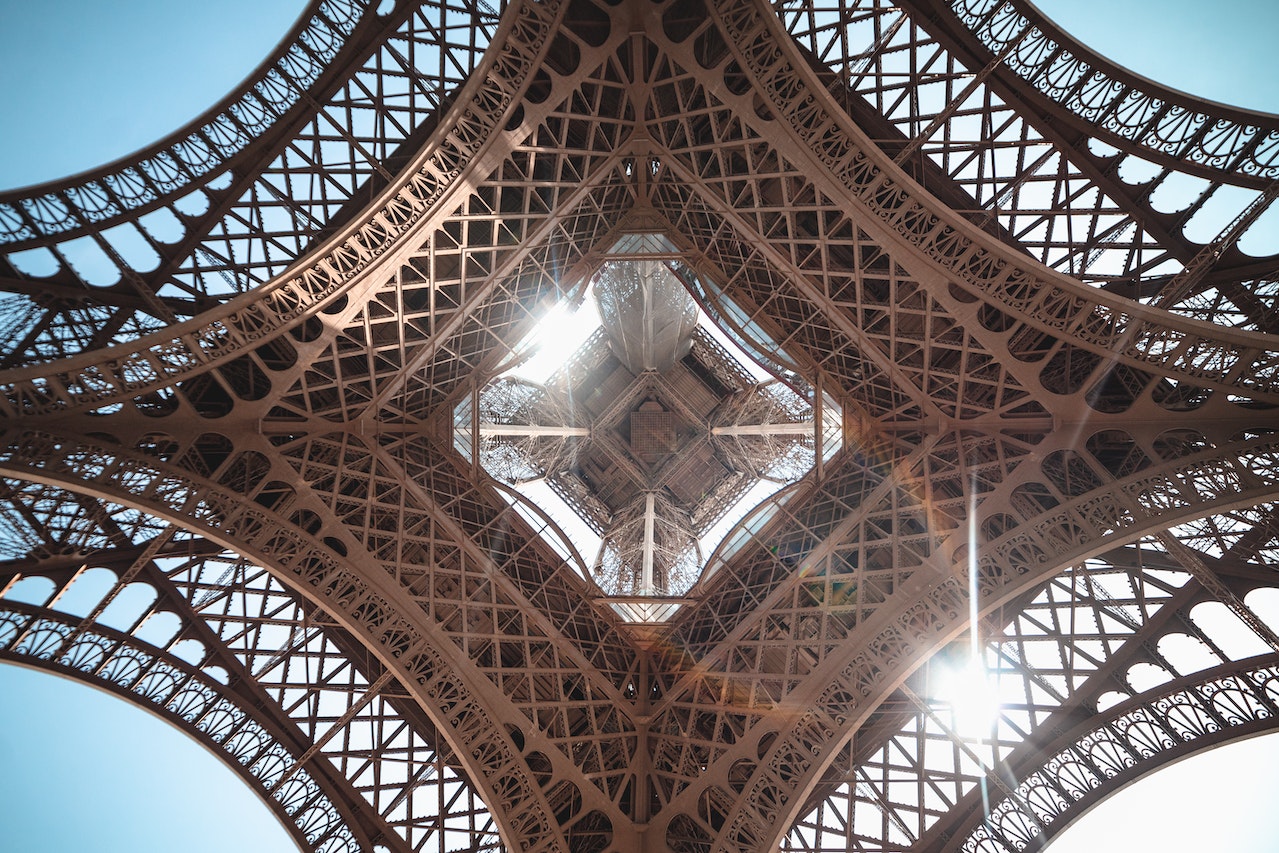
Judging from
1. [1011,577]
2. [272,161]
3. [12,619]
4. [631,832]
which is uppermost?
[272,161]

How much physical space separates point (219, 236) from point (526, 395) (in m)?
6.14

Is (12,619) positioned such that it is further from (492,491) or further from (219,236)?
(492,491)

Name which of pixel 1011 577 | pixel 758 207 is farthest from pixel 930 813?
pixel 758 207

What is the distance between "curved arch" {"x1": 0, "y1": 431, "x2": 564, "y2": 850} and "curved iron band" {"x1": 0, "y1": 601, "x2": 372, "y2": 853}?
2415mm

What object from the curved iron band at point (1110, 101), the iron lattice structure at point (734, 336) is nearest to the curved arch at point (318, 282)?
the iron lattice structure at point (734, 336)

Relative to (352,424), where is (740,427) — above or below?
above

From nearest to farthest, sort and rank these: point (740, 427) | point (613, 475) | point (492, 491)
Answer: point (492, 491), point (740, 427), point (613, 475)

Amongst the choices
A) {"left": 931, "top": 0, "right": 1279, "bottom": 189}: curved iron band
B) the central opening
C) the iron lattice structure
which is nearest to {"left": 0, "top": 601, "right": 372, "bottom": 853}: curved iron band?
the iron lattice structure

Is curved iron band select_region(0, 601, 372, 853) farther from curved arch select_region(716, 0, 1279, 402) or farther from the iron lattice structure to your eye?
curved arch select_region(716, 0, 1279, 402)

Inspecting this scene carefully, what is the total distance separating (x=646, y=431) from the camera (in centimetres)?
1805

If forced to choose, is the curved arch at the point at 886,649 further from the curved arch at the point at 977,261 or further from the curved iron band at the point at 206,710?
the curved iron band at the point at 206,710

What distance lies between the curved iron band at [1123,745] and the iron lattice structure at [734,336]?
48 mm

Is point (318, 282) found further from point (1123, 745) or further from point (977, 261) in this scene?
point (1123, 745)

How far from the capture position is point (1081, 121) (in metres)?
10.9
